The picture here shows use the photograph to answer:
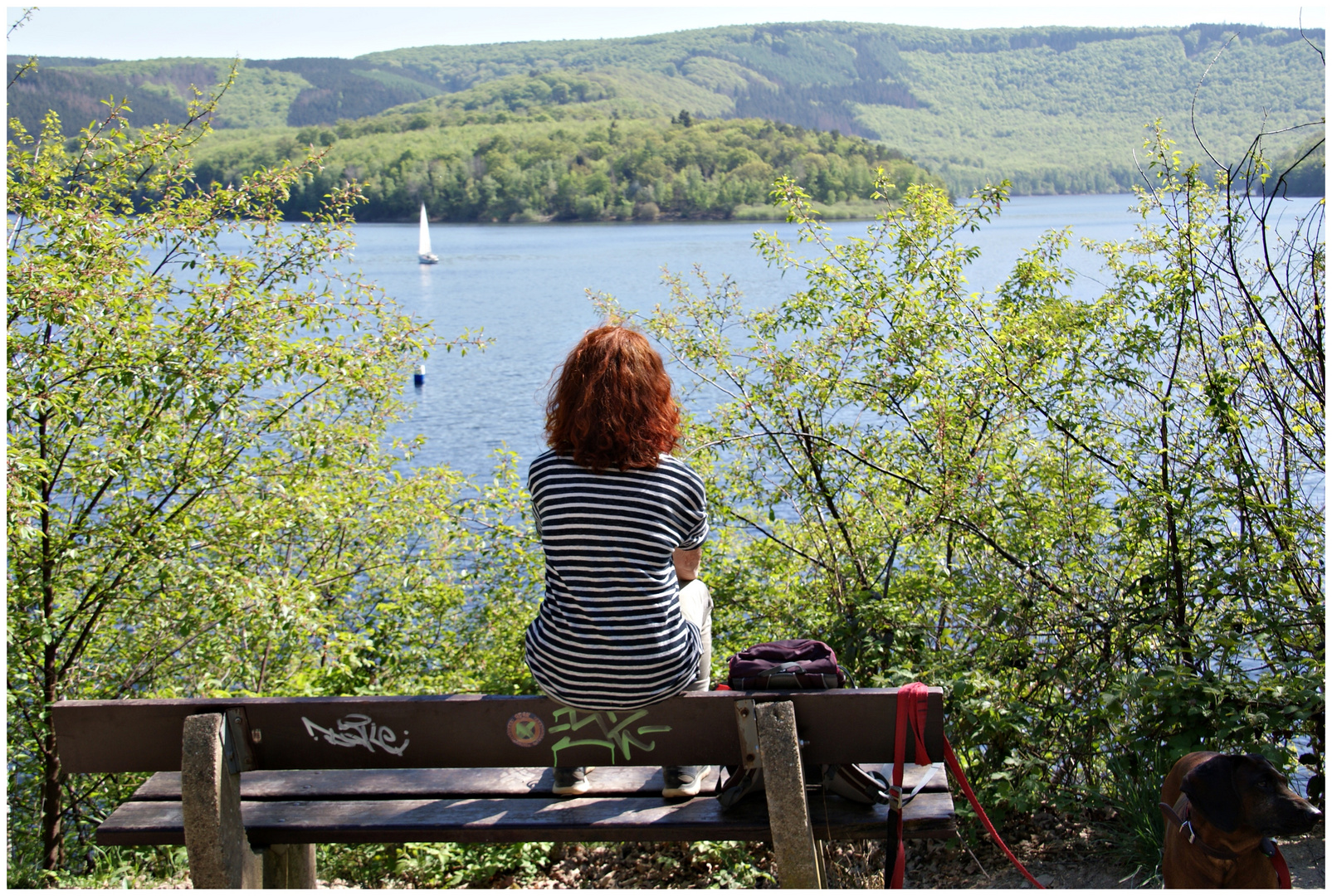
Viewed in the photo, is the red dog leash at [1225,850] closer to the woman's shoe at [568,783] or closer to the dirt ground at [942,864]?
the dirt ground at [942,864]

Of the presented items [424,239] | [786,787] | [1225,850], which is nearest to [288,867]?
[786,787]

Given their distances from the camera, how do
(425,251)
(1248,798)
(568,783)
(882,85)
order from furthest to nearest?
(882,85) → (425,251) → (568,783) → (1248,798)

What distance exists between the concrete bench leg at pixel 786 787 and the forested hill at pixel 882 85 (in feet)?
9.60

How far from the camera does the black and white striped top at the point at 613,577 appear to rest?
8.36 ft

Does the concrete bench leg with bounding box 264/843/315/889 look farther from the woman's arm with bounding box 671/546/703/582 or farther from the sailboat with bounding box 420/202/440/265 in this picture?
the sailboat with bounding box 420/202/440/265

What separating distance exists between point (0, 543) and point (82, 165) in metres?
2.88

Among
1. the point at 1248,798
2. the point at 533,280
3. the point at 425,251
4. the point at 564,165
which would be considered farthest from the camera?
the point at 564,165

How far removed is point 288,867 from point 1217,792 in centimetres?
253

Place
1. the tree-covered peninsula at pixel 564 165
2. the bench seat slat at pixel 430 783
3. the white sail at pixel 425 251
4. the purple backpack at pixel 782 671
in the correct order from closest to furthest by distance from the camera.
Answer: the purple backpack at pixel 782 671 < the bench seat slat at pixel 430 783 < the white sail at pixel 425 251 < the tree-covered peninsula at pixel 564 165

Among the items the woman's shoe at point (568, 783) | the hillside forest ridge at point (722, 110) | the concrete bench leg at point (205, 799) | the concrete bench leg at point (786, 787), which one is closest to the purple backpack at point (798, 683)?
the concrete bench leg at point (786, 787)

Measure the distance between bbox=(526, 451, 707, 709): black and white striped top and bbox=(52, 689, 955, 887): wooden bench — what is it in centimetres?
9

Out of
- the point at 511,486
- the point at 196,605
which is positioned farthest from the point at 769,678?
the point at 511,486

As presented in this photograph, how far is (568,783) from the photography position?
273 cm

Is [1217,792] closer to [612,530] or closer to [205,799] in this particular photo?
[612,530]
